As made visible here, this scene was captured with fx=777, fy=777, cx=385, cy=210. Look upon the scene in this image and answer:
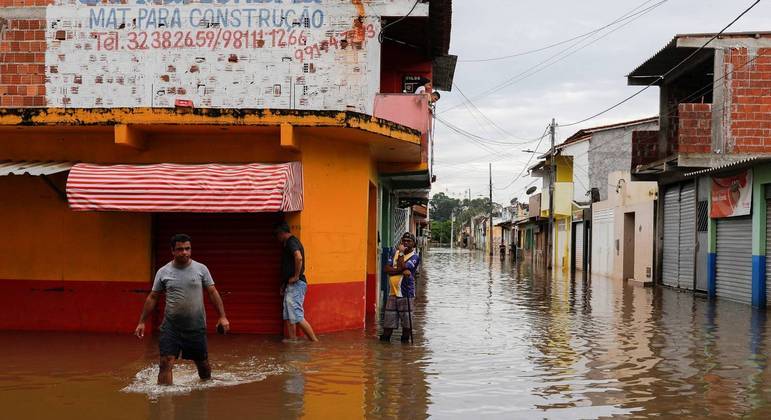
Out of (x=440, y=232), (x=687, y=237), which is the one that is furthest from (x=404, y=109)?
(x=440, y=232)

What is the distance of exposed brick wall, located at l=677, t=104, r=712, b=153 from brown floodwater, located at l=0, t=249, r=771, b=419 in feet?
28.3

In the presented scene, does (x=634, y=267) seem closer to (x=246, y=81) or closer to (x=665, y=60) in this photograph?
(x=665, y=60)

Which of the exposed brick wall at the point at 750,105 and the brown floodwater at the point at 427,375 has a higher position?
the exposed brick wall at the point at 750,105

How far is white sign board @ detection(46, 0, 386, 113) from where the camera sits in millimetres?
14023

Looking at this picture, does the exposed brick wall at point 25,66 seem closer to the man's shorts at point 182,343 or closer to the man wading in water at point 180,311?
the man wading in water at point 180,311

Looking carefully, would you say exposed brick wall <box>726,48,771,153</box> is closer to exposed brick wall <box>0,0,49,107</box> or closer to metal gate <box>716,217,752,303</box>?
metal gate <box>716,217,752,303</box>

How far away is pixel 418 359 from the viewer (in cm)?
966

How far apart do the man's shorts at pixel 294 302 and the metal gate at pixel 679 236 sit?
51.9 ft

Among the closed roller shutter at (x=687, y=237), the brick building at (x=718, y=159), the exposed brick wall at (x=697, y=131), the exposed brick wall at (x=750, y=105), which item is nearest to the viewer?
the brick building at (x=718, y=159)

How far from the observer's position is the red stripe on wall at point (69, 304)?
1168 cm

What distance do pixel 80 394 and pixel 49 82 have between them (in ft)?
28.9

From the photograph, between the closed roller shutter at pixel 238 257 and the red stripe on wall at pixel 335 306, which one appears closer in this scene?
the red stripe on wall at pixel 335 306

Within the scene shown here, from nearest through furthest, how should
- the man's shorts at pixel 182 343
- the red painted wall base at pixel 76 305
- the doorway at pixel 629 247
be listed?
the man's shorts at pixel 182 343 < the red painted wall base at pixel 76 305 < the doorway at pixel 629 247

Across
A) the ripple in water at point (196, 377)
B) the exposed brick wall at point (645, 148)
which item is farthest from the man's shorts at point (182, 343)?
the exposed brick wall at point (645, 148)
